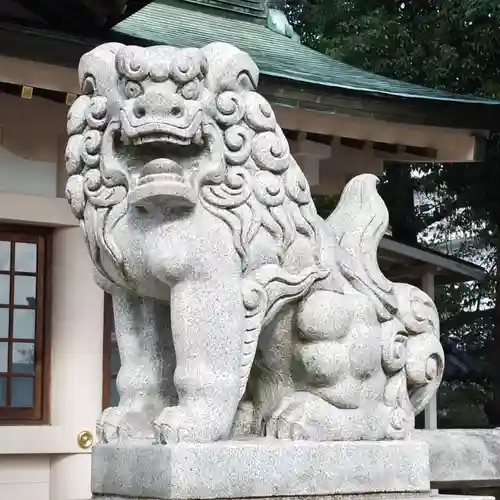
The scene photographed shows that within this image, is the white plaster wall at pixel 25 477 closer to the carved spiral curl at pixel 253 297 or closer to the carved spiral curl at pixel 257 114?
the carved spiral curl at pixel 253 297

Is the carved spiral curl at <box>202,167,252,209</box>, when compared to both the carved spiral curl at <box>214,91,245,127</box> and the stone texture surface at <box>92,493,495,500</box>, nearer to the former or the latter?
the carved spiral curl at <box>214,91,245,127</box>

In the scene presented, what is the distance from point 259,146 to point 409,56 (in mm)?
8931

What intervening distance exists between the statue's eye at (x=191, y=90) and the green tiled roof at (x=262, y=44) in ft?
10.9

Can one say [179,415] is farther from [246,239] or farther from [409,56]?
Result: [409,56]

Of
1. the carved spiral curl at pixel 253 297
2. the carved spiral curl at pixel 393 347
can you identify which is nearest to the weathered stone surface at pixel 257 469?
the carved spiral curl at pixel 393 347

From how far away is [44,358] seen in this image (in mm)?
6441

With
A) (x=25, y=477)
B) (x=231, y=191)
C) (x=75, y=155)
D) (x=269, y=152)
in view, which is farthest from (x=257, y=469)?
(x=25, y=477)

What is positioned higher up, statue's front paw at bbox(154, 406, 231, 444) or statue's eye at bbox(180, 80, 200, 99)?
statue's eye at bbox(180, 80, 200, 99)

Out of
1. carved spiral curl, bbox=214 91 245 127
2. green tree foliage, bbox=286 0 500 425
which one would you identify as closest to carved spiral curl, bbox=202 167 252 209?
carved spiral curl, bbox=214 91 245 127

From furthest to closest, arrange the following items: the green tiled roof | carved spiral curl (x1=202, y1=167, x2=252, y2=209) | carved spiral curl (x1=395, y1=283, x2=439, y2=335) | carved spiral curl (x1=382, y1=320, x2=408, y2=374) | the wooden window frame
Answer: the green tiled roof → the wooden window frame → carved spiral curl (x1=395, y1=283, x2=439, y2=335) → carved spiral curl (x1=382, y1=320, x2=408, y2=374) → carved spiral curl (x1=202, y1=167, x2=252, y2=209)

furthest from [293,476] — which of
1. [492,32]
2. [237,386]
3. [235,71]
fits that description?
[492,32]

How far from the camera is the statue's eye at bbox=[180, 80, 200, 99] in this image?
277cm

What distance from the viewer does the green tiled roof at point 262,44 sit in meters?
6.69

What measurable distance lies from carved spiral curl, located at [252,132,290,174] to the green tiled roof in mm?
3247
